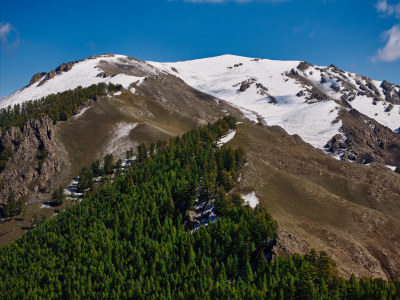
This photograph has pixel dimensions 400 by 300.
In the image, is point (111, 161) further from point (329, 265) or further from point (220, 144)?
point (329, 265)

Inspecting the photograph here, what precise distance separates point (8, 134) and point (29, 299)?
353ft

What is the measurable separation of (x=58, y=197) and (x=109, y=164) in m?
30.0

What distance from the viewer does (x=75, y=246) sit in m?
84.3

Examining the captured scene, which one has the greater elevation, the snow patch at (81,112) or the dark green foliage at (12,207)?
the snow patch at (81,112)

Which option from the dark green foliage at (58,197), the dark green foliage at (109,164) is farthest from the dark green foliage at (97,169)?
the dark green foliage at (58,197)

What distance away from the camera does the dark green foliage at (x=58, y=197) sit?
119 meters

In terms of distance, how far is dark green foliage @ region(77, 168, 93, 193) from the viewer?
127m

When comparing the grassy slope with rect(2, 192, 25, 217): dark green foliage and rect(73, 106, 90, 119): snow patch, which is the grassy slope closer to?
rect(2, 192, 25, 217): dark green foliage

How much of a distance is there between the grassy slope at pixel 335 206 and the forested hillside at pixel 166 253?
8.33 meters

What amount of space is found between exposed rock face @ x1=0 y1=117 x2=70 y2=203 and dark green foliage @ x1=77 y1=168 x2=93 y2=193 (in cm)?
1364

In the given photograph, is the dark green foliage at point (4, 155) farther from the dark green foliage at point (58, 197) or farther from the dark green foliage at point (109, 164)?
the dark green foliage at point (109, 164)

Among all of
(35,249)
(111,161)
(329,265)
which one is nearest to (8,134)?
(111,161)

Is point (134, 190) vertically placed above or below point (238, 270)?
above

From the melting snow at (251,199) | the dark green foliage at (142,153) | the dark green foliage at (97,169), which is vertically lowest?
the melting snow at (251,199)
